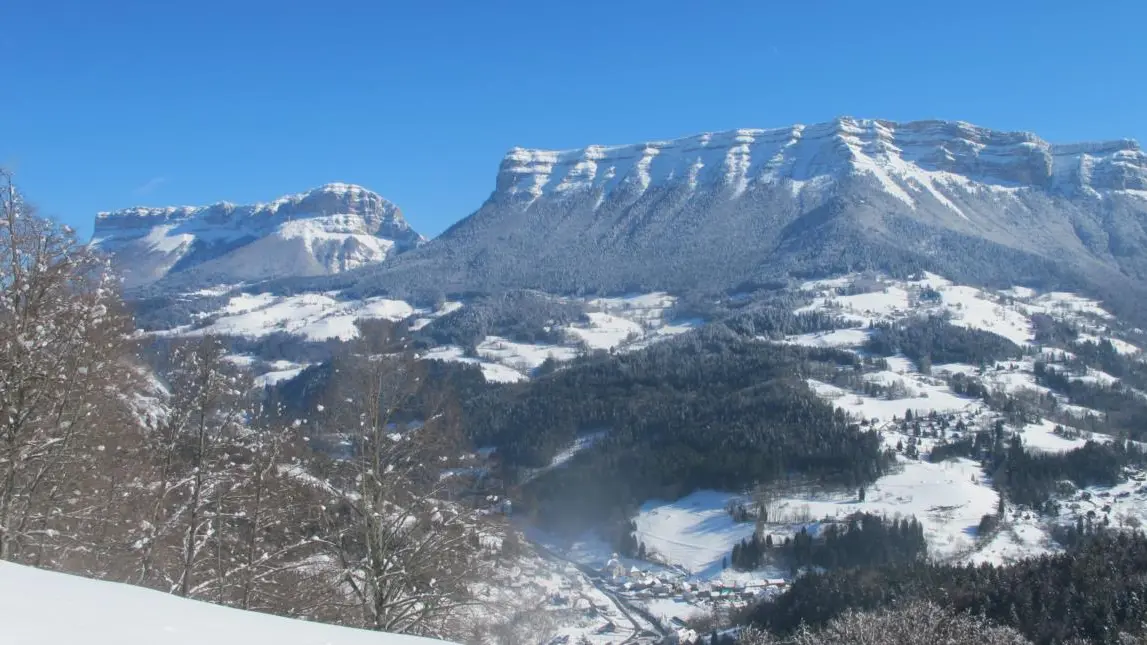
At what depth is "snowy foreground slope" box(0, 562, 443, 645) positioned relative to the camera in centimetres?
723

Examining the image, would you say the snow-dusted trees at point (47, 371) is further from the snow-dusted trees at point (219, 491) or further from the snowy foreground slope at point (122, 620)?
the snowy foreground slope at point (122, 620)

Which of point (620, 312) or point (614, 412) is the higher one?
point (620, 312)

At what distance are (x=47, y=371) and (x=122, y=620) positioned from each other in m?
5.74

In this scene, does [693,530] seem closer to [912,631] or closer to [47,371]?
[912,631]

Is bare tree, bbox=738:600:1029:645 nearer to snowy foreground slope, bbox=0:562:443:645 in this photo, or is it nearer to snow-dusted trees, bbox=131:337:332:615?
snowy foreground slope, bbox=0:562:443:645

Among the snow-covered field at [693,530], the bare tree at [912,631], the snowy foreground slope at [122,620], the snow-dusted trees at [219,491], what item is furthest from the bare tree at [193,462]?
the snow-covered field at [693,530]

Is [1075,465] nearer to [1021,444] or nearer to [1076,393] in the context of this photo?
[1021,444]

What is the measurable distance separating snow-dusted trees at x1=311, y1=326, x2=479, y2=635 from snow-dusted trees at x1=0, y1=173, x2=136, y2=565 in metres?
3.56

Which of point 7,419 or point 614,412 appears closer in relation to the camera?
point 7,419

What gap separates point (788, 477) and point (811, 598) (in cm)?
3923

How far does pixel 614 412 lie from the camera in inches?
4400

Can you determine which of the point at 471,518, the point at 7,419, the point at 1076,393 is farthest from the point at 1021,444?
the point at 7,419

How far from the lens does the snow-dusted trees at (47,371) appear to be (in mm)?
11742

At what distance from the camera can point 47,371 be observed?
12078 mm
